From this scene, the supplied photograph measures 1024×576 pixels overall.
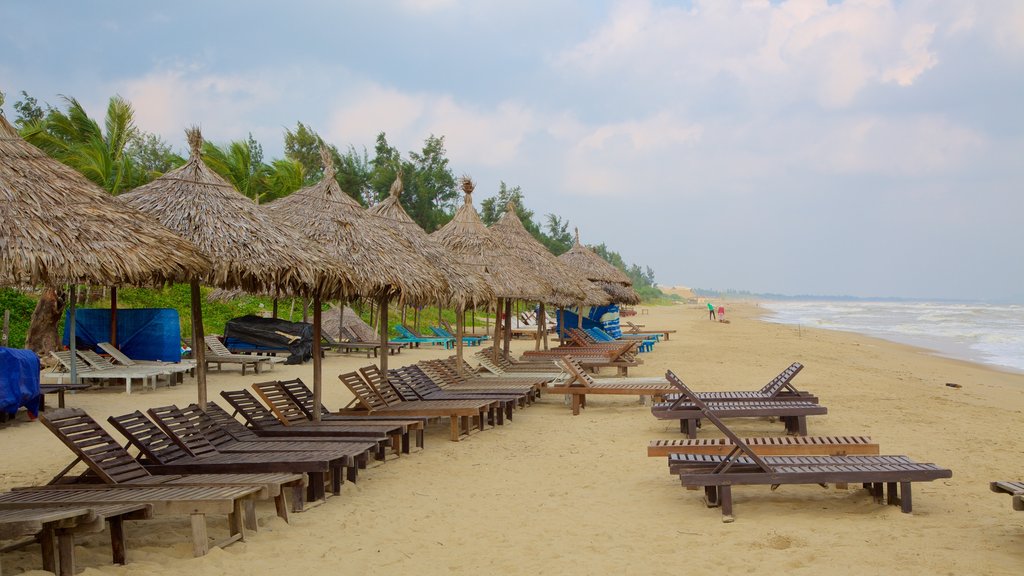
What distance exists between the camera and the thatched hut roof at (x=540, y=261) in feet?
55.8

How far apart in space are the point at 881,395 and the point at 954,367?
33.6ft

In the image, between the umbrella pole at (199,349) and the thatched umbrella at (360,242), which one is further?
the thatched umbrella at (360,242)

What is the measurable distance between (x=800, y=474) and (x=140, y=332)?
44.4 feet

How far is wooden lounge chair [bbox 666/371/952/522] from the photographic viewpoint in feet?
18.7

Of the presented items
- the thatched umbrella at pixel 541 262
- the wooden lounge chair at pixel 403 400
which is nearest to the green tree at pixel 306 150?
the thatched umbrella at pixel 541 262

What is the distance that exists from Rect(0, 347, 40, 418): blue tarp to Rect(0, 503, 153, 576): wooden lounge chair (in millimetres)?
6189

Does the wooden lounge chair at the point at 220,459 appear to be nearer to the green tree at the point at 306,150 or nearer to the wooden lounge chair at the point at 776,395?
the wooden lounge chair at the point at 776,395

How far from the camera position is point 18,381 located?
10.1 m

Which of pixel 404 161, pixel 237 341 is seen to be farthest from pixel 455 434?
pixel 404 161

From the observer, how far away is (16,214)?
201 inches

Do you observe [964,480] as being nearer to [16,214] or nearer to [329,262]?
[329,262]

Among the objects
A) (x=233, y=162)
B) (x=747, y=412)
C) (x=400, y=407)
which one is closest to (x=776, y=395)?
(x=747, y=412)

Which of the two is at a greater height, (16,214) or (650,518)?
(16,214)

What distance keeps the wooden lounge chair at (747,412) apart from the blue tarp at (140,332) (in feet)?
33.9
